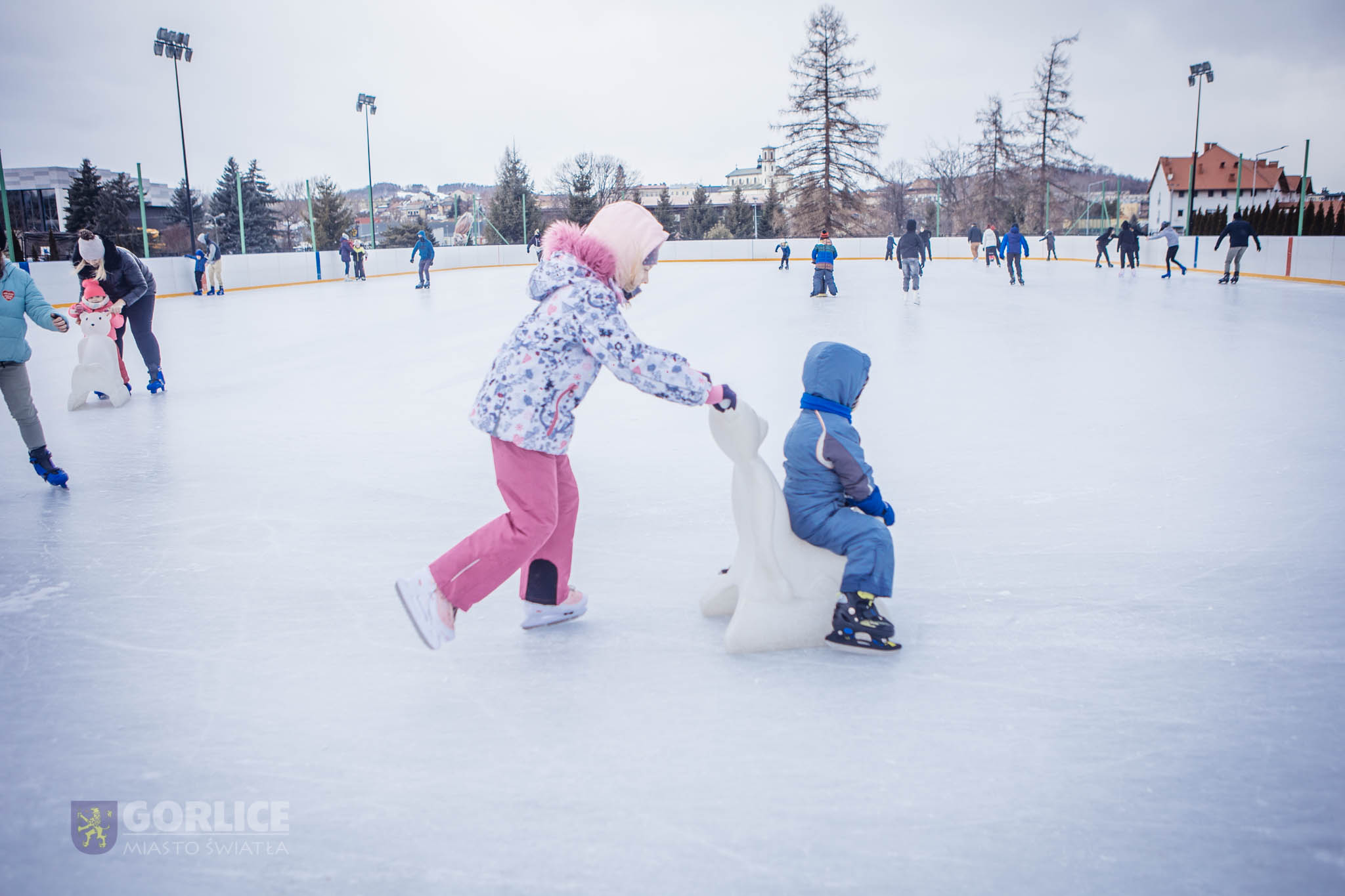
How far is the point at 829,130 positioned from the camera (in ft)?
149

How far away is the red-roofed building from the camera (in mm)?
63250

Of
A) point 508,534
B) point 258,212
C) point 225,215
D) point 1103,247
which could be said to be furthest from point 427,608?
point 258,212

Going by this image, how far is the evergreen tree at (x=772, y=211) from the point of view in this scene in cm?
4612

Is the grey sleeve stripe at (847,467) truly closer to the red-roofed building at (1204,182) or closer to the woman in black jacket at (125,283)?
the woman in black jacket at (125,283)

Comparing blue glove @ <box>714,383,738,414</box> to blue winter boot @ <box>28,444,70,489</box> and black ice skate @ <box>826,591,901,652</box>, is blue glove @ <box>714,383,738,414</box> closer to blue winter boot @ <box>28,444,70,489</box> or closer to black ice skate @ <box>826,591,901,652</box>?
black ice skate @ <box>826,591,901,652</box>

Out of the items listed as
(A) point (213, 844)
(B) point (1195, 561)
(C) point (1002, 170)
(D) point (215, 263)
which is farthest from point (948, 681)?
(C) point (1002, 170)

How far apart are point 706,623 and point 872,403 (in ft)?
11.5

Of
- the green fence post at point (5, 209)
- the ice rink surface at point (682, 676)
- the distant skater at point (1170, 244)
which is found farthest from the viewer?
the distant skater at point (1170, 244)

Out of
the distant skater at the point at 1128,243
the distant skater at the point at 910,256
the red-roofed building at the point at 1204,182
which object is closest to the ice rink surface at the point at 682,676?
the distant skater at the point at 910,256

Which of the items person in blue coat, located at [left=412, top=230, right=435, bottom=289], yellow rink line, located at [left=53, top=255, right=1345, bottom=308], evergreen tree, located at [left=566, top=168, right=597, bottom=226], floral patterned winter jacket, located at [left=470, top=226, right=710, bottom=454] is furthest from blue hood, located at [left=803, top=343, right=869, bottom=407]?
evergreen tree, located at [left=566, top=168, right=597, bottom=226]

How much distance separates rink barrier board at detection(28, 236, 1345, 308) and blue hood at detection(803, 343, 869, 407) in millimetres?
16378

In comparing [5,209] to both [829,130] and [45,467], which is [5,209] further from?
[829,130]

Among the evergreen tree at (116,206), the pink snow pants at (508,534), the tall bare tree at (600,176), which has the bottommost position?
the pink snow pants at (508,534)

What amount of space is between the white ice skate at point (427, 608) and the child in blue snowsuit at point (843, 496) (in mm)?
941
